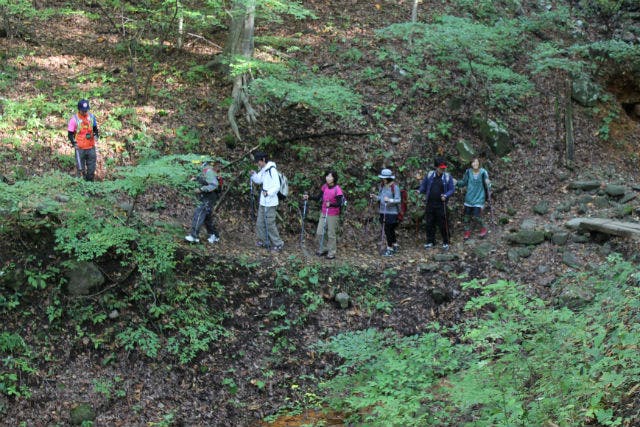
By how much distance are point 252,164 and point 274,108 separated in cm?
179

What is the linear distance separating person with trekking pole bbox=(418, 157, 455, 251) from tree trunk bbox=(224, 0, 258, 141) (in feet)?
14.0

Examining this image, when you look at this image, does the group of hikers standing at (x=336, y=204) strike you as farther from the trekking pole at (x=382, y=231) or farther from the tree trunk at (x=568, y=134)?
the tree trunk at (x=568, y=134)

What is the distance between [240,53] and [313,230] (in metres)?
4.59

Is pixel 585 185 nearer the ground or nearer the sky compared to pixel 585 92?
nearer the ground

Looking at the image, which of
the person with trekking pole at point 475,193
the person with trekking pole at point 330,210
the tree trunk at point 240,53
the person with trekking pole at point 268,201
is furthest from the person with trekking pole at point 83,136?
the person with trekking pole at point 475,193

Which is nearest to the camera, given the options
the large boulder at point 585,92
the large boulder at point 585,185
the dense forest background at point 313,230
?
the dense forest background at point 313,230

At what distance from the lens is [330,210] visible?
10.6 m

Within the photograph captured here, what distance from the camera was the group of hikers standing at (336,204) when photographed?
9.87m

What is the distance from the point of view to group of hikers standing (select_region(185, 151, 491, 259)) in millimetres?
9867

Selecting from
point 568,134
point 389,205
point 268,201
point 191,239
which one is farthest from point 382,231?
point 568,134

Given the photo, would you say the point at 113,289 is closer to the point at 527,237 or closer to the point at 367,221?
the point at 367,221

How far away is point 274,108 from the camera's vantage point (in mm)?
13141

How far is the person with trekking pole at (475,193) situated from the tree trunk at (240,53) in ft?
16.1

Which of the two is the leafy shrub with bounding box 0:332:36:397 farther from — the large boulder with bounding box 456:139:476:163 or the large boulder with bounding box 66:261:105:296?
the large boulder with bounding box 456:139:476:163
